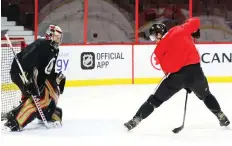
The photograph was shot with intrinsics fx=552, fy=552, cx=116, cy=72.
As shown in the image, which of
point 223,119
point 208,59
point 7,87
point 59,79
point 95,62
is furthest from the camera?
point 208,59

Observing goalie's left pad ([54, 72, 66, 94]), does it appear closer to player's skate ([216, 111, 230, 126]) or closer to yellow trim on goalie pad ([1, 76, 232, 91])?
player's skate ([216, 111, 230, 126])

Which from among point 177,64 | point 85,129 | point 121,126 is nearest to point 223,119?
point 177,64

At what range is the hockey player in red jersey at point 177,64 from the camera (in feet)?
13.5

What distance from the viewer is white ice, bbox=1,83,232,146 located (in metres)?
3.89

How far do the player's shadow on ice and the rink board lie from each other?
114 inches

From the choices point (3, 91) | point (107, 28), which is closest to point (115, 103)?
point (3, 91)

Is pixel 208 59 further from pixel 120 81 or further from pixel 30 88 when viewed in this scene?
pixel 30 88

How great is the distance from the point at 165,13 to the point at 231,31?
1154 mm

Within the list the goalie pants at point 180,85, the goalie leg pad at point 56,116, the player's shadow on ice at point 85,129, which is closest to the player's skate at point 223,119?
the goalie pants at point 180,85

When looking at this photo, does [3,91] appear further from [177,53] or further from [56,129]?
[177,53]

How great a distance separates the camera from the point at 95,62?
7762 mm

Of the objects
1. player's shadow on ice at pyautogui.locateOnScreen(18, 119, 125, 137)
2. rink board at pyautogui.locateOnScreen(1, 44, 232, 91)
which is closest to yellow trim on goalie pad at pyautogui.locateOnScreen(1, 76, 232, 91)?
rink board at pyautogui.locateOnScreen(1, 44, 232, 91)

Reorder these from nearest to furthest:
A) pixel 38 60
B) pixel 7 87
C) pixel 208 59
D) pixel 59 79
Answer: pixel 38 60 < pixel 59 79 < pixel 7 87 < pixel 208 59

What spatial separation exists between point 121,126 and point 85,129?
1.03 feet
